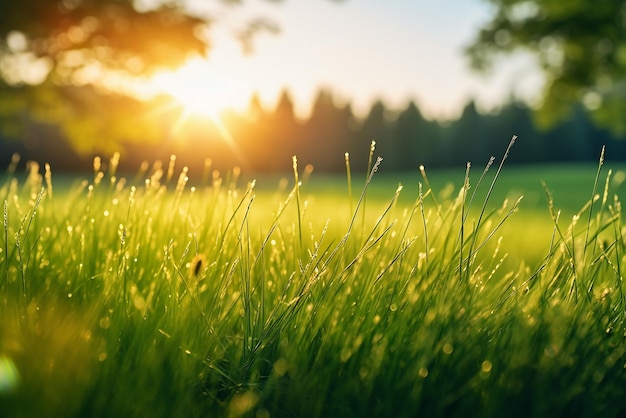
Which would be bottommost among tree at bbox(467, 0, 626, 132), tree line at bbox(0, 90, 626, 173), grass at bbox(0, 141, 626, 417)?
tree line at bbox(0, 90, 626, 173)

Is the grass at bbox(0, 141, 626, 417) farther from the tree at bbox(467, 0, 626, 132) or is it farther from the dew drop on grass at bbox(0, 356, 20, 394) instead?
the tree at bbox(467, 0, 626, 132)

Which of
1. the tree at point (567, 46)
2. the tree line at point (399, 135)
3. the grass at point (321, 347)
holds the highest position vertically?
the tree at point (567, 46)

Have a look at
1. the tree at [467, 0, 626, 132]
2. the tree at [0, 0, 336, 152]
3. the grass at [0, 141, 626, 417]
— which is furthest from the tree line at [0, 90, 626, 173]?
the grass at [0, 141, 626, 417]

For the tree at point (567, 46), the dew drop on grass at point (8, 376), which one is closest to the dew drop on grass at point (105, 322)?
the dew drop on grass at point (8, 376)

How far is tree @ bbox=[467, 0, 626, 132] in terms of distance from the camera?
40.7 feet

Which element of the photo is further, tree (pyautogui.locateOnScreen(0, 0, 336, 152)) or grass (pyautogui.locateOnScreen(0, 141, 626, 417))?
tree (pyautogui.locateOnScreen(0, 0, 336, 152))

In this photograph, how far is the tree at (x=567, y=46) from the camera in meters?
12.4

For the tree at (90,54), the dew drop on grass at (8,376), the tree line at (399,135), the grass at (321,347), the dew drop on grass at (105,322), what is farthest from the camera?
the tree line at (399,135)

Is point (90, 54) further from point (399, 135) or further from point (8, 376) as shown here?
point (399, 135)

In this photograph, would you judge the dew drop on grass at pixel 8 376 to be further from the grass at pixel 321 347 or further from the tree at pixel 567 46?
the tree at pixel 567 46

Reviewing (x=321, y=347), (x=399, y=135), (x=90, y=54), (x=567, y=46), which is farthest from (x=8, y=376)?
(x=399, y=135)

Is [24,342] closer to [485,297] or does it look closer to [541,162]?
[485,297]

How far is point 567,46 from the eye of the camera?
46.3 ft

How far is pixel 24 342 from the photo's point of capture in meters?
1.27
